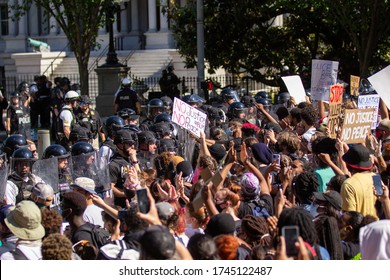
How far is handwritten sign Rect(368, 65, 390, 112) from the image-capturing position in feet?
35.0

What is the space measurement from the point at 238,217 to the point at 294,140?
2.25 m

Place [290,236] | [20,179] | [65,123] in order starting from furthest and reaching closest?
[65,123] < [20,179] < [290,236]

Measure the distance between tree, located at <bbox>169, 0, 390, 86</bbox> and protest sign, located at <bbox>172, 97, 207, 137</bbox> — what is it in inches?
595

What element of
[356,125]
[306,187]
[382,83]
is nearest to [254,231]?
[306,187]

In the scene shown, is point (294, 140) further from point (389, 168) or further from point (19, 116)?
point (19, 116)

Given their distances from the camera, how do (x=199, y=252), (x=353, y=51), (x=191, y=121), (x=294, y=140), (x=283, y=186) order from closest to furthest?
(x=199, y=252) → (x=283, y=186) → (x=294, y=140) → (x=191, y=121) → (x=353, y=51)

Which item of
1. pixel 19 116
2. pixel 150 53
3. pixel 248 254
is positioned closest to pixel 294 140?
pixel 248 254

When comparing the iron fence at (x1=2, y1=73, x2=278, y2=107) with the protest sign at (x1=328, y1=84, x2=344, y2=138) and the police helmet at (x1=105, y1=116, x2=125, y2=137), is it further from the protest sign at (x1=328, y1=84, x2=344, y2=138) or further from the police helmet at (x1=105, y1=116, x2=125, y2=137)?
the protest sign at (x1=328, y1=84, x2=344, y2=138)

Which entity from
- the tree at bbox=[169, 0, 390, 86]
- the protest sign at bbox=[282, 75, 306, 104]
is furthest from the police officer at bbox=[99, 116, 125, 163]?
the tree at bbox=[169, 0, 390, 86]

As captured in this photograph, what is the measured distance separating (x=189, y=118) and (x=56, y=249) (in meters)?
5.38

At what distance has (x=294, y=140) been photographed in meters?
9.84

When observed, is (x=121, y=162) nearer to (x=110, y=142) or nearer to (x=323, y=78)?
(x=110, y=142)

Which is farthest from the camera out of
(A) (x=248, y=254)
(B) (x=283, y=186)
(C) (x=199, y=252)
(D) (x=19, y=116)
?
(D) (x=19, y=116)

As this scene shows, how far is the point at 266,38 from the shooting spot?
28.0 metres
